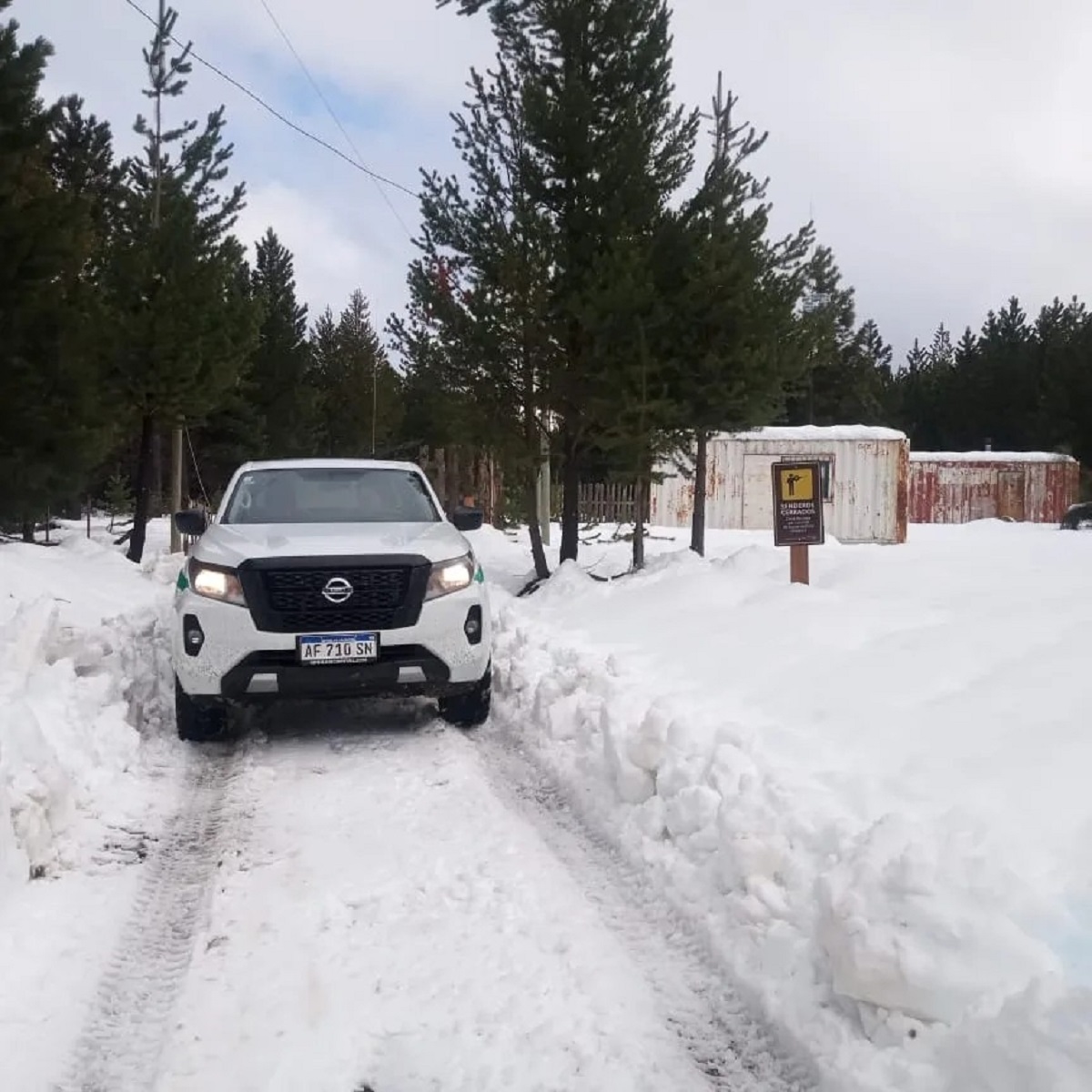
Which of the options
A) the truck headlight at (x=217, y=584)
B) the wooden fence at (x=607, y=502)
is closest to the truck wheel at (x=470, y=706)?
the truck headlight at (x=217, y=584)

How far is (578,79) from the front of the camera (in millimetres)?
13812

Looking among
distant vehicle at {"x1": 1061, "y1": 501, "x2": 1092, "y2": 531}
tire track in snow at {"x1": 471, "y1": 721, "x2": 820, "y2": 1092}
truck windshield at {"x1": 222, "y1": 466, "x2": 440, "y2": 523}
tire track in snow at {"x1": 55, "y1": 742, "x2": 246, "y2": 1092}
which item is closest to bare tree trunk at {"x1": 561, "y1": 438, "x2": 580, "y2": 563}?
truck windshield at {"x1": 222, "y1": 466, "x2": 440, "y2": 523}

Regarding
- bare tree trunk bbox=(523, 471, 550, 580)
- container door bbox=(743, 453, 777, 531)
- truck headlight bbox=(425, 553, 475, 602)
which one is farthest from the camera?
container door bbox=(743, 453, 777, 531)

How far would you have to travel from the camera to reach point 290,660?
5.79m

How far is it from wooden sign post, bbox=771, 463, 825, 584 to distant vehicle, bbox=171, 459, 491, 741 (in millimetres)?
3944

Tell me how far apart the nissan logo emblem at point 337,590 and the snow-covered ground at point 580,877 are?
3.13 feet

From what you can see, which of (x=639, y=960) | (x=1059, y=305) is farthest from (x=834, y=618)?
(x=1059, y=305)

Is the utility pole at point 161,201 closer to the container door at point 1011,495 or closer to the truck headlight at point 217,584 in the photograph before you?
the truck headlight at point 217,584

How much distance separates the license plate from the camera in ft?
18.9

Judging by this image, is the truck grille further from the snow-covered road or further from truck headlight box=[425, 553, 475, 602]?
the snow-covered road

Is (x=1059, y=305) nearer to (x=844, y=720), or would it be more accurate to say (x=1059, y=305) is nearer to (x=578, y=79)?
(x=578, y=79)

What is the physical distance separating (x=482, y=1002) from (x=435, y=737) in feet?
10.8

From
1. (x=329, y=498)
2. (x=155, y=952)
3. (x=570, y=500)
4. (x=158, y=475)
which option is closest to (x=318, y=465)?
(x=329, y=498)

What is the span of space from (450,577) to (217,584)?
1.38 m
